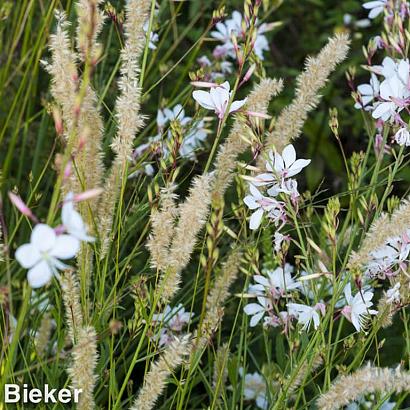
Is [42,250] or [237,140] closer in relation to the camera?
[42,250]

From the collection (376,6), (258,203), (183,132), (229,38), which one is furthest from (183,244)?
(229,38)

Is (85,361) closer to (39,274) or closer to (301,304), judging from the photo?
(39,274)

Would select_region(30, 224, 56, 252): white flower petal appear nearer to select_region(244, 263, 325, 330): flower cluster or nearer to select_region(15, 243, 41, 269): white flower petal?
select_region(15, 243, 41, 269): white flower petal

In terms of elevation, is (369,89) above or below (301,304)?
above

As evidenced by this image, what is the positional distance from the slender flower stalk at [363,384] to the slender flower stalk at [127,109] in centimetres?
46

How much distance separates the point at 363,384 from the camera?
4.06 ft

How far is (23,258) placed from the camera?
3.17 feet

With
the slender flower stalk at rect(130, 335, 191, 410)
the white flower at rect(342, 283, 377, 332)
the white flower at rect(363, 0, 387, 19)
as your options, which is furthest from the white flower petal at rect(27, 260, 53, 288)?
the white flower at rect(363, 0, 387, 19)

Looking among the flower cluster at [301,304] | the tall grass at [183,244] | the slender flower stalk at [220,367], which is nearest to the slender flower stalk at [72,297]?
the tall grass at [183,244]

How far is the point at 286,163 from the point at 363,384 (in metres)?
0.48

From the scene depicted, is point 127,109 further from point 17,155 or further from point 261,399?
point 17,155

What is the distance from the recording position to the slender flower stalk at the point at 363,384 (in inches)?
48.4

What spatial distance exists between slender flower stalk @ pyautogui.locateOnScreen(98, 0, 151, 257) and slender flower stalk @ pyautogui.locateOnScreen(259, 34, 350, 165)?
324mm

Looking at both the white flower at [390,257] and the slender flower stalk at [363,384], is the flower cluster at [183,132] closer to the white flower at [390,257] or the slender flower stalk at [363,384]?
the white flower at [390,257]
